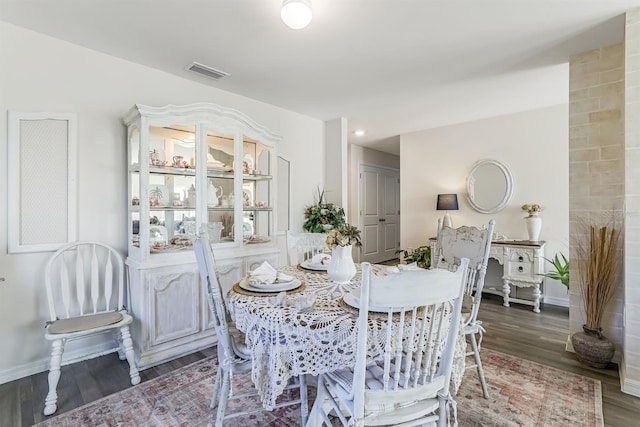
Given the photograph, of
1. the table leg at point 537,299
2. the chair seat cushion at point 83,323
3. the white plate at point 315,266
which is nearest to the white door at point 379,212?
→ the table leg at point 537,299

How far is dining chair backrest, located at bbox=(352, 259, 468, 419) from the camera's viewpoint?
Answer: 107 cm

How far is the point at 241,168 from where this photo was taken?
310 cm

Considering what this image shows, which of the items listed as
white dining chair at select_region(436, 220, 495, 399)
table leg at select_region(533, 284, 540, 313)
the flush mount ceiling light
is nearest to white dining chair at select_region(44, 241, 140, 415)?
the flush mount ceiling light

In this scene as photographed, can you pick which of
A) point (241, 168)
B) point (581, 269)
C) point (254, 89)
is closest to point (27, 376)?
point (241, 168)

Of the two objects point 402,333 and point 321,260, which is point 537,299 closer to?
point 321,260

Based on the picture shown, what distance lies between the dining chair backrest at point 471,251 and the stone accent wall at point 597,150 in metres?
1.25

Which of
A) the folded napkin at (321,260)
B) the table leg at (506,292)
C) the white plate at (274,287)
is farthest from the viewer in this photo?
the table leg at (506,292)

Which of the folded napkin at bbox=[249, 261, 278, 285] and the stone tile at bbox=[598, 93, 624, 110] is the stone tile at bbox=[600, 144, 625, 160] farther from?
the folded napkin at bbox=[249, 261, 278, 285]

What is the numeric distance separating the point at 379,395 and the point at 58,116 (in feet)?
9.67

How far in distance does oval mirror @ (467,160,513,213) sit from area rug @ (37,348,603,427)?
2553 mm

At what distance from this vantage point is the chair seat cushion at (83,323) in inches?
79.4

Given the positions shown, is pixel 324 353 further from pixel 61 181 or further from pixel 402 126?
pixel 402 126

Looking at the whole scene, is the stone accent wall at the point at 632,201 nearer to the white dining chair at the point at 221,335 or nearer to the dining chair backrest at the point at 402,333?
the dining chair backrest at the point at 402,333

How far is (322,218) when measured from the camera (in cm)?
432
